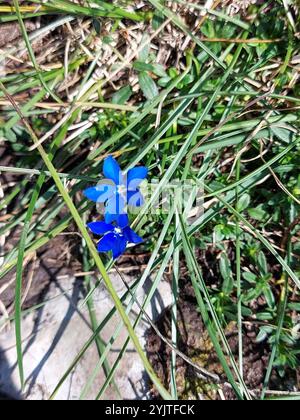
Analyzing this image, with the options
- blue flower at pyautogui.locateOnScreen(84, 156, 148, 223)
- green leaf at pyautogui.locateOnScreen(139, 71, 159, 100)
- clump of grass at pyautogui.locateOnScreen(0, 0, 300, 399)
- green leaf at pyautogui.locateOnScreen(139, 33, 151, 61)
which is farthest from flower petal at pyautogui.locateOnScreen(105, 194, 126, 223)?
green leaf at pyautogui.locateOnScreen(139, 33, 151, 61)

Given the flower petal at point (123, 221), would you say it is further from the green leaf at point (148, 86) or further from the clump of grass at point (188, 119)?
the green leaf at point (148, 86)

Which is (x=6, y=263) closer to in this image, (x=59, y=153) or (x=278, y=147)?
(x=59, y=153)

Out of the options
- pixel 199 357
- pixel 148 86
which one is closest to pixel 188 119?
pixel 148 86

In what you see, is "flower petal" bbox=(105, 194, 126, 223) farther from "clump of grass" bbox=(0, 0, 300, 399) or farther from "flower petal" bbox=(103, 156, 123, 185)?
"clump of grass" bbox=(0, 0, 300, 399)

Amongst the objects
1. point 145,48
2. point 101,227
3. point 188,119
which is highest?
point 145,48

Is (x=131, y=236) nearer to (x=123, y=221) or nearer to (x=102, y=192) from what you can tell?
(x=123, y=221)

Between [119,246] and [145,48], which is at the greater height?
[145,48]
